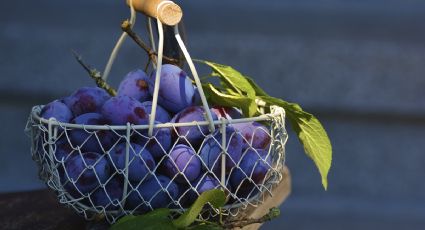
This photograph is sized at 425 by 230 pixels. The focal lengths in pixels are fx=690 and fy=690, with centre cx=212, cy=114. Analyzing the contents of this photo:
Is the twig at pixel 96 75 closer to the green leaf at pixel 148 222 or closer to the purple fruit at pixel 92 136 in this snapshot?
the purple fruit at pixel 92 136

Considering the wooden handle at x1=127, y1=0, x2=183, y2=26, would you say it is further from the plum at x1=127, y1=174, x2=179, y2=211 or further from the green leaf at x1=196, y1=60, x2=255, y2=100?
the plum at x1=127, y1=174, x2=179, y2=211

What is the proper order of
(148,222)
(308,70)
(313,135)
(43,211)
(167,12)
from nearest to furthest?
(148,222)
(167,12)
(313,135)
(43,211)
(308,70)

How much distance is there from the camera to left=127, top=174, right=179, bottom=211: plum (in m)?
0.95

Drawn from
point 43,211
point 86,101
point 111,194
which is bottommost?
point 43,211

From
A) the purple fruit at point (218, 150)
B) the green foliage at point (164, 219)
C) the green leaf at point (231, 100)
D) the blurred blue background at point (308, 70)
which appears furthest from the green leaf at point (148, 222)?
the blurred blue background at point (308, 70)

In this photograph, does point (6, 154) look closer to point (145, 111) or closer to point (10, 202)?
point (10, 202)

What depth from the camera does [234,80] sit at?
1.08 m

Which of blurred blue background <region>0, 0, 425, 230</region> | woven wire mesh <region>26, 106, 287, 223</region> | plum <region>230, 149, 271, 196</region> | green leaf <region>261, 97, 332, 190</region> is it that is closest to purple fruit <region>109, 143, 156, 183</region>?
woven wire mesh <region>26, 106, 287, 223</region>

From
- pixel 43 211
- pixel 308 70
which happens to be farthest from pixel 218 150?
pixel 308 70

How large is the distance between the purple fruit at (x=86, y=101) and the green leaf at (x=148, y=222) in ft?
0.62

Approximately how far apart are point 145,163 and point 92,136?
9 centimetres

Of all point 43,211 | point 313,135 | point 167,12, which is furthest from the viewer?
point 43,211

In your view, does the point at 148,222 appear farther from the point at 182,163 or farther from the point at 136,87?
the point at 136,87

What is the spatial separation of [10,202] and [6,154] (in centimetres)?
91
